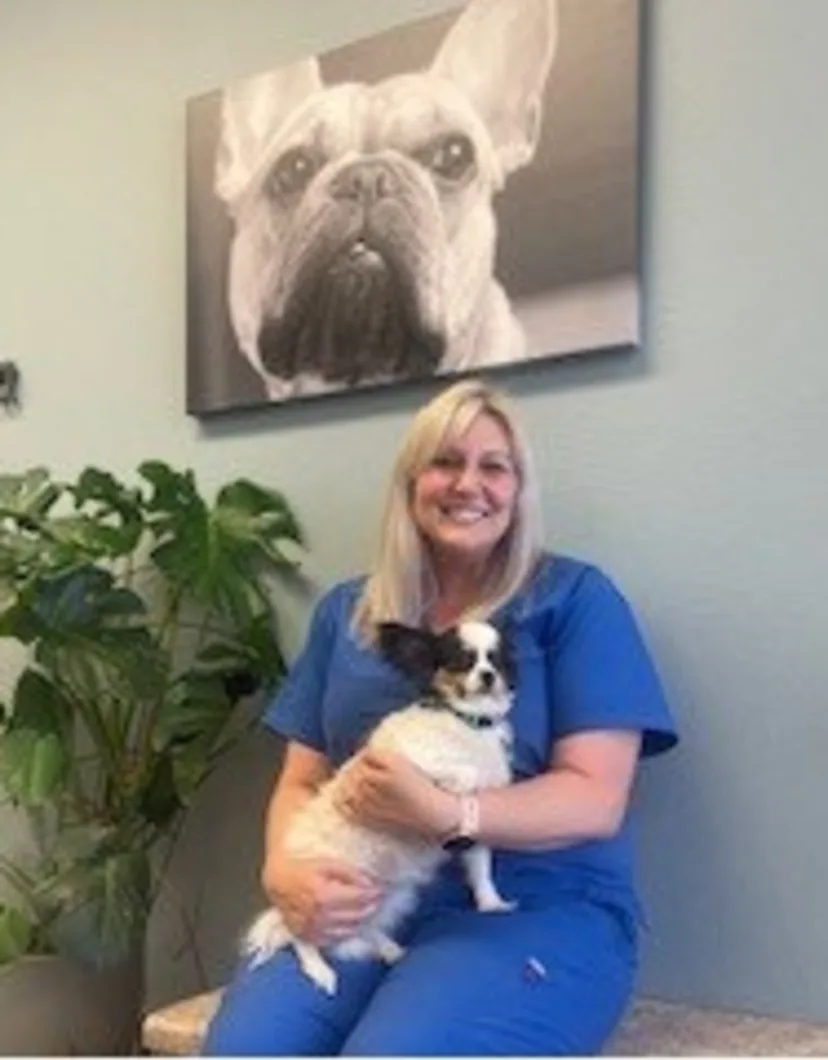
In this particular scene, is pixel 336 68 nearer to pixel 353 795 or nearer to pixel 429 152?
pixel 429 152

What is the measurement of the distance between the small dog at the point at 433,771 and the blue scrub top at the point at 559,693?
0.05 meters

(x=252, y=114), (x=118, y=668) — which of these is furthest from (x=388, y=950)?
(x=252, y=114)

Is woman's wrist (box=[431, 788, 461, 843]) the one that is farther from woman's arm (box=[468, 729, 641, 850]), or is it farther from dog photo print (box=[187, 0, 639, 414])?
dog photo print (box=[187, 0, 639, 414])

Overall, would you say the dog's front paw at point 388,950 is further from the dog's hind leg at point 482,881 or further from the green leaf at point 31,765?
the green leaf at point 31,765

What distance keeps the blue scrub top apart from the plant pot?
0.79m

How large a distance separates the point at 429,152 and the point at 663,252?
1.54 feet

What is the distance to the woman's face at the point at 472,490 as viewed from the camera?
5.67ft

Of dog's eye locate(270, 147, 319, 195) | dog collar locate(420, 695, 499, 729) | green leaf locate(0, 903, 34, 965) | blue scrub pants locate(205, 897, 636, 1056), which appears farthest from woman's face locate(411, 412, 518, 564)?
green leaf locate(0, 903, 34, 965)

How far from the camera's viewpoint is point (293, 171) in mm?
2281

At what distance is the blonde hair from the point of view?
1.74 metres

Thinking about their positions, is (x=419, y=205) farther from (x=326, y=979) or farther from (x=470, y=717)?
(x=326, y=979)

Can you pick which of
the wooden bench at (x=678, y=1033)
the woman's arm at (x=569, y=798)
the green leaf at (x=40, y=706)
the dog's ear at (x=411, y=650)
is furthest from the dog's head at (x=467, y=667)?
the green leaf at (x=40, y=706)

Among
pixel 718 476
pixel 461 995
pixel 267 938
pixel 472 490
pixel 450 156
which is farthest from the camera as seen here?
pixel 450 156

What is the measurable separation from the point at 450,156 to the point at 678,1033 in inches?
54.0
